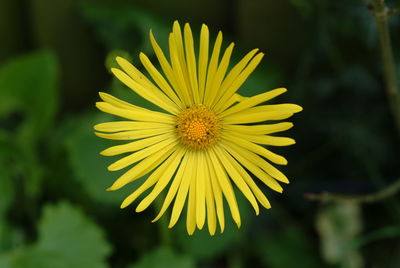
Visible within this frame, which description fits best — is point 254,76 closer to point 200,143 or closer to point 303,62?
point 303,62

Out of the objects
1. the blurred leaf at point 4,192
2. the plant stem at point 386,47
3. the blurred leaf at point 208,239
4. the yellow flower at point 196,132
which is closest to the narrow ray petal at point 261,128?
the yellow flower at point 196,132

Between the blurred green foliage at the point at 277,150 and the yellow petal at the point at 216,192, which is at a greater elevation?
the blurred green foliage at the point at 277,150

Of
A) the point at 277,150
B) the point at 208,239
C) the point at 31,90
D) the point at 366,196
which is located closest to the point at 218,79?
the point at 366,196

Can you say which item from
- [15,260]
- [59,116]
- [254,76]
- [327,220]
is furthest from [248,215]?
[59,116]

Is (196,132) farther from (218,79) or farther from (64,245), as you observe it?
(64,245)

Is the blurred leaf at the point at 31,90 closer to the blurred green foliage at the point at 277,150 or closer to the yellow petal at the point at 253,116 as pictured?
the blurred green foliage at the point at 277,150

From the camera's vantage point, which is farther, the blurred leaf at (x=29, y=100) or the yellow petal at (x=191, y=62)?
the blurred leaf at (x=29, y=100)

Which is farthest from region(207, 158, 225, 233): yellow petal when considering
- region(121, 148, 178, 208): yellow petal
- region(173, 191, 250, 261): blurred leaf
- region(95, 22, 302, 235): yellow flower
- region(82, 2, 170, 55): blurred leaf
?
region(82, 2, 170, 55): blurred leaf
